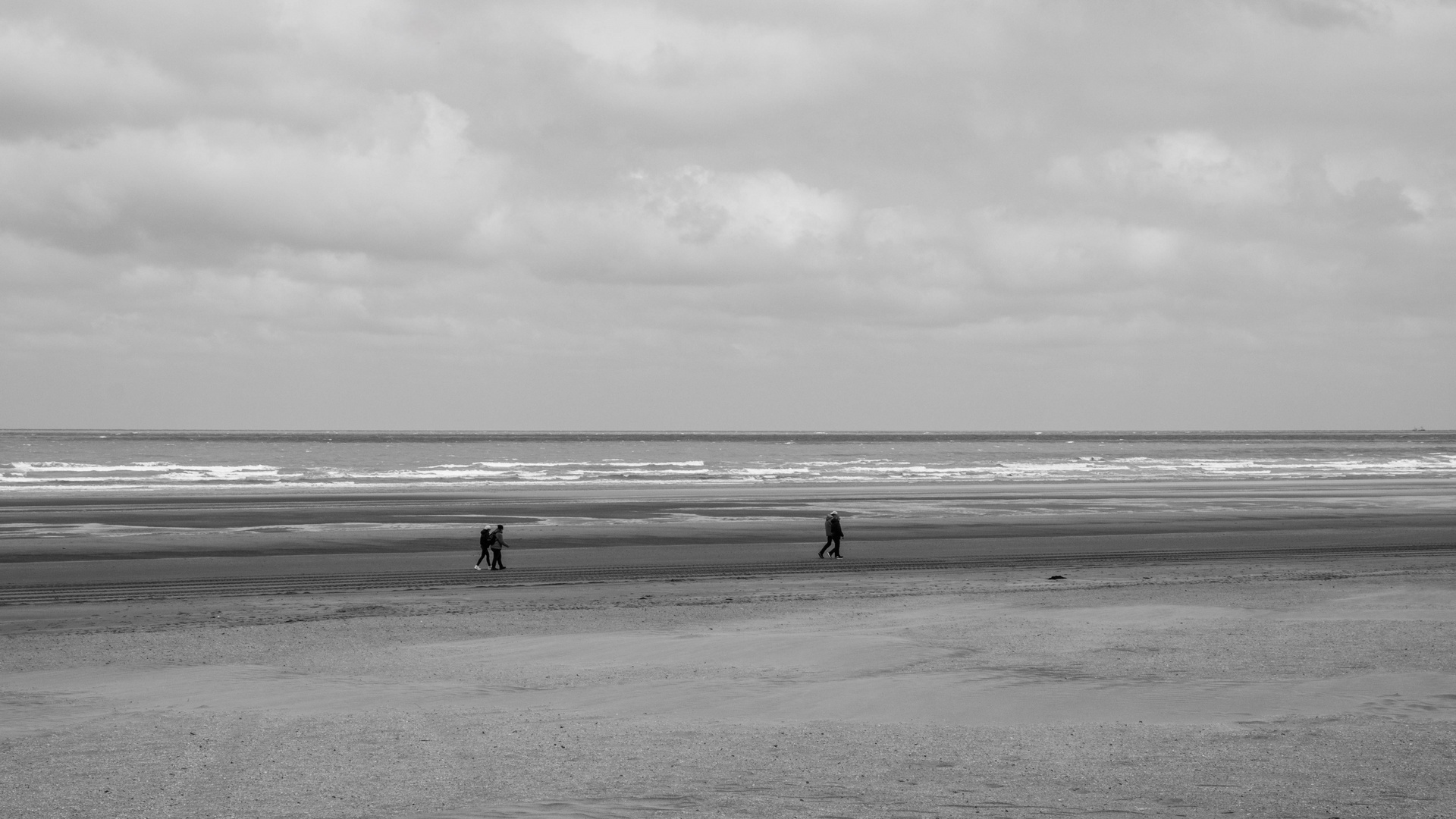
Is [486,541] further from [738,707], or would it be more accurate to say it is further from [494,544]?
[738,707]

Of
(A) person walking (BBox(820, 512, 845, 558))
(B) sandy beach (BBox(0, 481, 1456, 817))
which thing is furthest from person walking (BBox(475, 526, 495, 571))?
(A) person walking (BBox(820, 512, 845, 558))

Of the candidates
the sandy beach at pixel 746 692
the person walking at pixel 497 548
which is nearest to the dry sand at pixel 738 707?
the sandy beach at pixel 746 692

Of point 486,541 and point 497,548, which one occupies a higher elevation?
point 486,541

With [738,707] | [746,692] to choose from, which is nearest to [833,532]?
[746,692]

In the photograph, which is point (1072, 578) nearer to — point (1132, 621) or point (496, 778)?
point (1132, 621)

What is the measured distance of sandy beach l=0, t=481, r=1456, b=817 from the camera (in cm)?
912

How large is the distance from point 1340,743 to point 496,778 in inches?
286

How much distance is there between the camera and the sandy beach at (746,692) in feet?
29.9

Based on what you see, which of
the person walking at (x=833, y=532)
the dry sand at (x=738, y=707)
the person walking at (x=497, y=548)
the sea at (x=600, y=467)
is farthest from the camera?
the sea at (x=600, y=467)

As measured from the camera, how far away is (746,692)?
13.2 meters

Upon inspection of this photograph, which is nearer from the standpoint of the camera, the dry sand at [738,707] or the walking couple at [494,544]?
the dry sand at [738,707]

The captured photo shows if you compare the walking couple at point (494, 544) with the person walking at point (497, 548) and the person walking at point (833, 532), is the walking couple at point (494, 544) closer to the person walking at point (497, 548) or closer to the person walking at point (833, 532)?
the person walking at point (497, 548)

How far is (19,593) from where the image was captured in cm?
2231

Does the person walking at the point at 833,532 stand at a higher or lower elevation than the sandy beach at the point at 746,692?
higher
